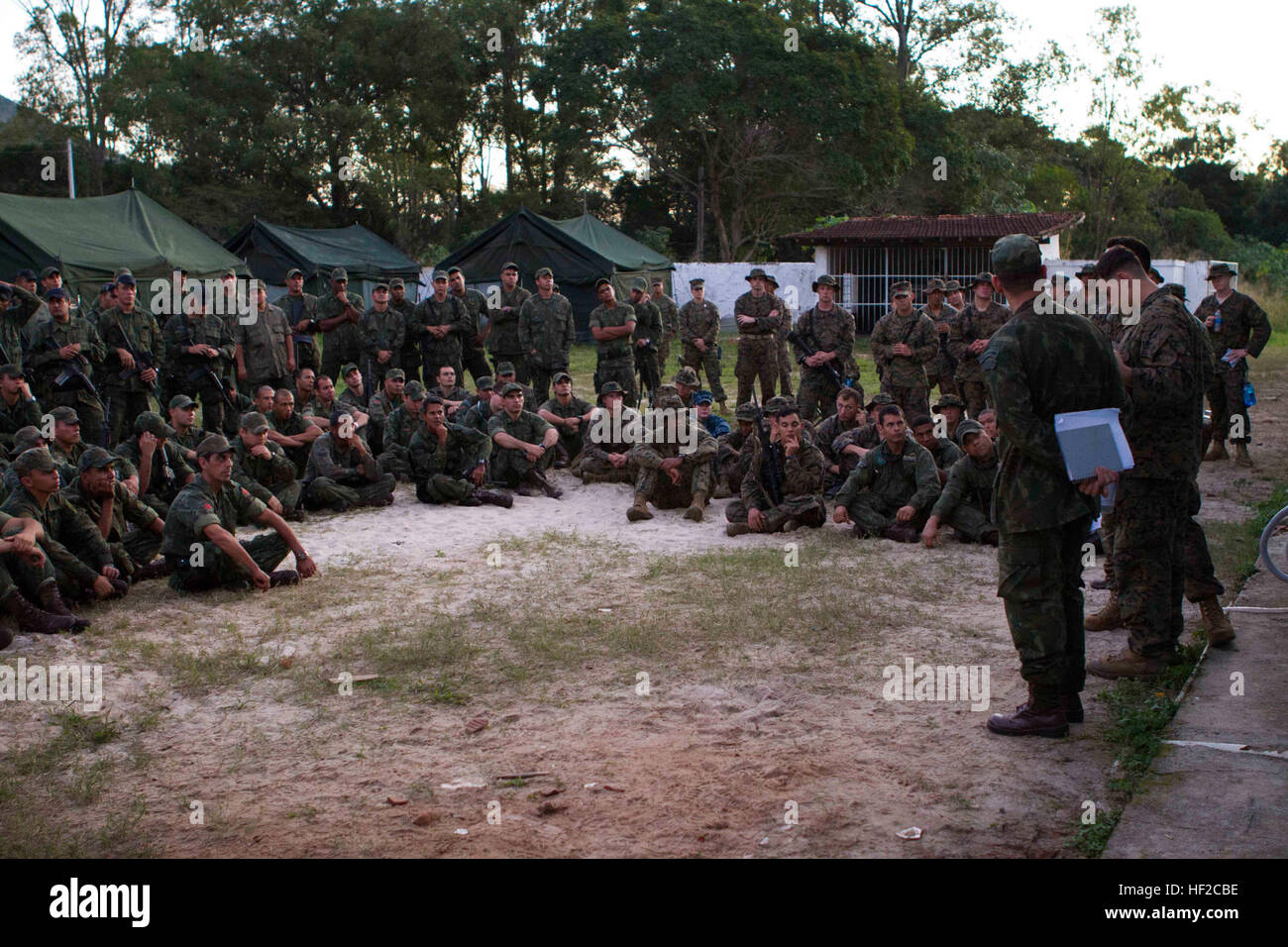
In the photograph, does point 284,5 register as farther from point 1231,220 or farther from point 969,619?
point 1231,220

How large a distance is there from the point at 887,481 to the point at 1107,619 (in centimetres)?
314

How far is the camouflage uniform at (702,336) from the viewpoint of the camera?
1582cm

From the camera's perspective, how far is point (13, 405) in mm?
10055

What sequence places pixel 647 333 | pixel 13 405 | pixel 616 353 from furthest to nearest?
pixel 647 333 → pixel 616 353 → pixel 13 405

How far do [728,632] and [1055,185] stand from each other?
38821 millimetres

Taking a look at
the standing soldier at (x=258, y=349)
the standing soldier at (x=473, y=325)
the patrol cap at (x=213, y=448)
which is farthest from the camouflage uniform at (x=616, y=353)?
the patrol cap at (x=213, y=448)

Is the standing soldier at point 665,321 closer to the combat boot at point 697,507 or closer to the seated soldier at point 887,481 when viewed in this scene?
the combat boot at point 697,507

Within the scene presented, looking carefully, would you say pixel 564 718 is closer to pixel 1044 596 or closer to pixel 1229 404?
pixel 1044 596

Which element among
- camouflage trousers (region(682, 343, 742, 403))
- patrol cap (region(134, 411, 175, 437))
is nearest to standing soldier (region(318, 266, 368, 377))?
camouflage trousers (region(682, 343, 742, 403))

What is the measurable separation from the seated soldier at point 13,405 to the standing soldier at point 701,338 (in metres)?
7.93

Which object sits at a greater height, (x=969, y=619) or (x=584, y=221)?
(x=584, y=221)

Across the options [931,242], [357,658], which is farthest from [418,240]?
[357,658]

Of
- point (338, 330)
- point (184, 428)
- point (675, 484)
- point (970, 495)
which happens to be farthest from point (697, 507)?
point (338, 330)

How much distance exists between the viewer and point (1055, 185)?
41781 millimetres
